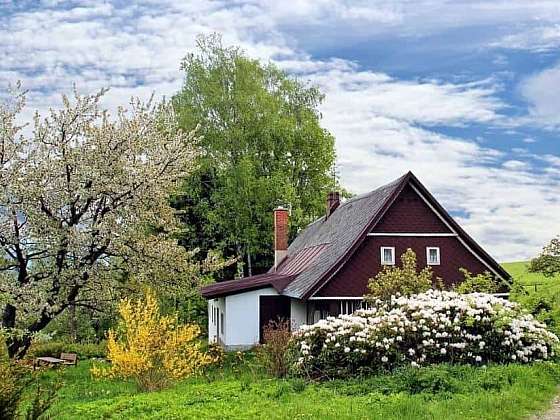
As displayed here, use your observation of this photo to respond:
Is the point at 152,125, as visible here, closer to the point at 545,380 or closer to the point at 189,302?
the point at 545,380

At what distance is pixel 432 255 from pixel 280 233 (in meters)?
10.9

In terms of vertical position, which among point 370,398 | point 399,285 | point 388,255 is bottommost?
point 370,398

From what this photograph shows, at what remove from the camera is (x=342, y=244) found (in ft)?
86.1

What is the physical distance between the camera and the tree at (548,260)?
35569 mm

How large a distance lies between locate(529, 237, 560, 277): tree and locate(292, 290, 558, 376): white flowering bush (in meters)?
21.5

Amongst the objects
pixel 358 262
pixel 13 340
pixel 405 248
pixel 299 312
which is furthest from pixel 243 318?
pixel 13 340

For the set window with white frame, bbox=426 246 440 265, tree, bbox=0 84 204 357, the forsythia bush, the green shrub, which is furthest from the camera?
window with white frame, bbox=426 246 440 265

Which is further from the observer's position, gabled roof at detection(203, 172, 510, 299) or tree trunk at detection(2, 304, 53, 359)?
gabled roof at detection(203, 172, 510, 299)

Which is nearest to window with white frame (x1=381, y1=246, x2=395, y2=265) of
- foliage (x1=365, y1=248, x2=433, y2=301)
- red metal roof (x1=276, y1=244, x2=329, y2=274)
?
foliage (x1=365, y1=248, x2=433, y2=301)

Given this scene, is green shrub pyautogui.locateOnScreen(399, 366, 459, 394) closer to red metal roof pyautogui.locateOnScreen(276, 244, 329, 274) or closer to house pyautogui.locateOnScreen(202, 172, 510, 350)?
house pyautogui.locateOnScreen(202, 172, 510, 350)

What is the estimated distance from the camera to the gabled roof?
2478cm

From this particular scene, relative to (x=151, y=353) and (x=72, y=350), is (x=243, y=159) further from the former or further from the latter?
(x=151, y=353)

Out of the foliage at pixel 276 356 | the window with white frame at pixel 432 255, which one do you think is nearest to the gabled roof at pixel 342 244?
the window with white frame at pixel 432 255

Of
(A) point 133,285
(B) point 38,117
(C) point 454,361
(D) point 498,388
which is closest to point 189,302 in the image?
(A) point 133,285
